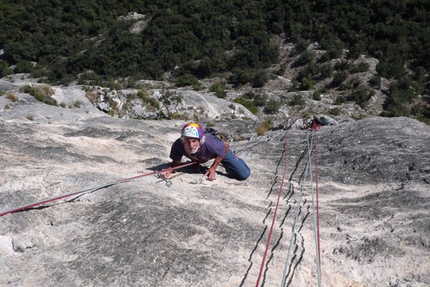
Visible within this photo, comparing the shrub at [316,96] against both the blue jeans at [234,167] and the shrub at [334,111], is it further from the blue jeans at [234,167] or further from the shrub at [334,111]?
the blue jeans at [234,167]

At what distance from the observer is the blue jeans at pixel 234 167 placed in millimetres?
7102

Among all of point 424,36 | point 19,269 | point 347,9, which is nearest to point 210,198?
point 19,269

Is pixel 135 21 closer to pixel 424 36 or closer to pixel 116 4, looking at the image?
pixel 116 4

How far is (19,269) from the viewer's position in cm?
391

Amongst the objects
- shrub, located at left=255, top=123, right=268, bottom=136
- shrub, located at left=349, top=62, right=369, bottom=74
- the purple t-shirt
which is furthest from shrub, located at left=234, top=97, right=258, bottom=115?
the purple t-shirt

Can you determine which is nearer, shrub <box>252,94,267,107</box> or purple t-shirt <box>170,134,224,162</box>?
purple t-shirt <box>170,134,224,162</box>

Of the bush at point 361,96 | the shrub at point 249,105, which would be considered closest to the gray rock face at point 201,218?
the shrub at point 249,105

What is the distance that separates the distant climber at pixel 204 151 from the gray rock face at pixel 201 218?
0.22 metres

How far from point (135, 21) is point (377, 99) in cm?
3472

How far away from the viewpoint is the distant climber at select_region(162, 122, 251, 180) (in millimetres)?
6205

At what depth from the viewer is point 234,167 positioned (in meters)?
7.14

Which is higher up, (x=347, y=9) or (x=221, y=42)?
(x=347, y=9)

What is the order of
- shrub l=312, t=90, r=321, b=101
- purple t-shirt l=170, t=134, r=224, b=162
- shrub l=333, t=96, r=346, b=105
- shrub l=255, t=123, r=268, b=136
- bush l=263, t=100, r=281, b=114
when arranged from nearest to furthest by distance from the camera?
purple t-shirt l=170, t=134, r=224, b=162 → shrub l=255, t=123, r=268, b=136 → bush l=263, t=100, r=281, b=114 → shrub l=333, t=96, r=346, b=105 → shrub l=312, t=90, r=321, b=101

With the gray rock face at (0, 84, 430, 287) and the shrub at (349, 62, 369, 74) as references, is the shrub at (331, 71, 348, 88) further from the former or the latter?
the gray rock face at (0, 84, 430, 287)
